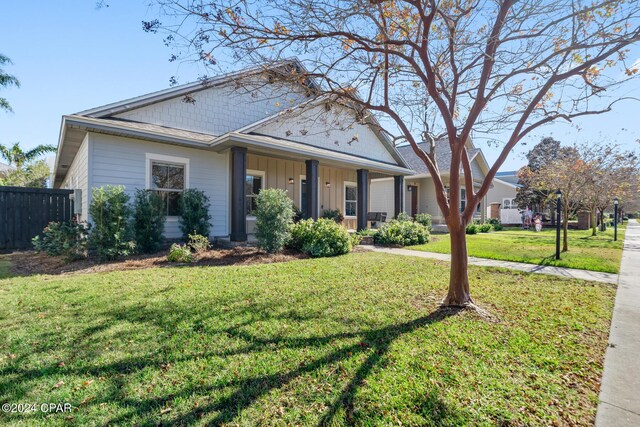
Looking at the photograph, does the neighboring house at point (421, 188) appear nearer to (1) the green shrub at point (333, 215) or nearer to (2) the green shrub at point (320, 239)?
(1) the green shrub at point (333, 215)

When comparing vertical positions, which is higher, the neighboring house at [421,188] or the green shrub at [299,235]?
the neighboring house at [421,188]

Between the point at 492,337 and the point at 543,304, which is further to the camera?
the point at 543,304

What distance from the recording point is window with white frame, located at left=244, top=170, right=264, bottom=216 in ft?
39.7

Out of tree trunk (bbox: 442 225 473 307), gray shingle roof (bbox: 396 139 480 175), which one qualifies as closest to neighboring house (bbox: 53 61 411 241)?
tree trunk (bbox: 442 225 473 307)

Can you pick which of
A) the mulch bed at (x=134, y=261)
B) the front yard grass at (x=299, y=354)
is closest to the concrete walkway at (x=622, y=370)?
the front yard grass at (x=299, y=354)

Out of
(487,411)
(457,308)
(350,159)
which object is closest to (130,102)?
(350,159)

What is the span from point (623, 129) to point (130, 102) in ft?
44.7

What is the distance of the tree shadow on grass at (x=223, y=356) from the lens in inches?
86.6

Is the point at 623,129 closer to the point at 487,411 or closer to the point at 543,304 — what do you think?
the point at 543,304

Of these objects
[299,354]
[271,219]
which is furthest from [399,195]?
[299,354]

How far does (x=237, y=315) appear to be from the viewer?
4059mm

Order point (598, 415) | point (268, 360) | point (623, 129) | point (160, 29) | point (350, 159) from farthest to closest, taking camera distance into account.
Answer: point (350, 159), point (623, 129), point (160, 29), point (268, 360), point (598, 415)

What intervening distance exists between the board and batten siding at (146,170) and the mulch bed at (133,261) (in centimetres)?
187

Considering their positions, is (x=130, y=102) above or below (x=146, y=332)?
above
